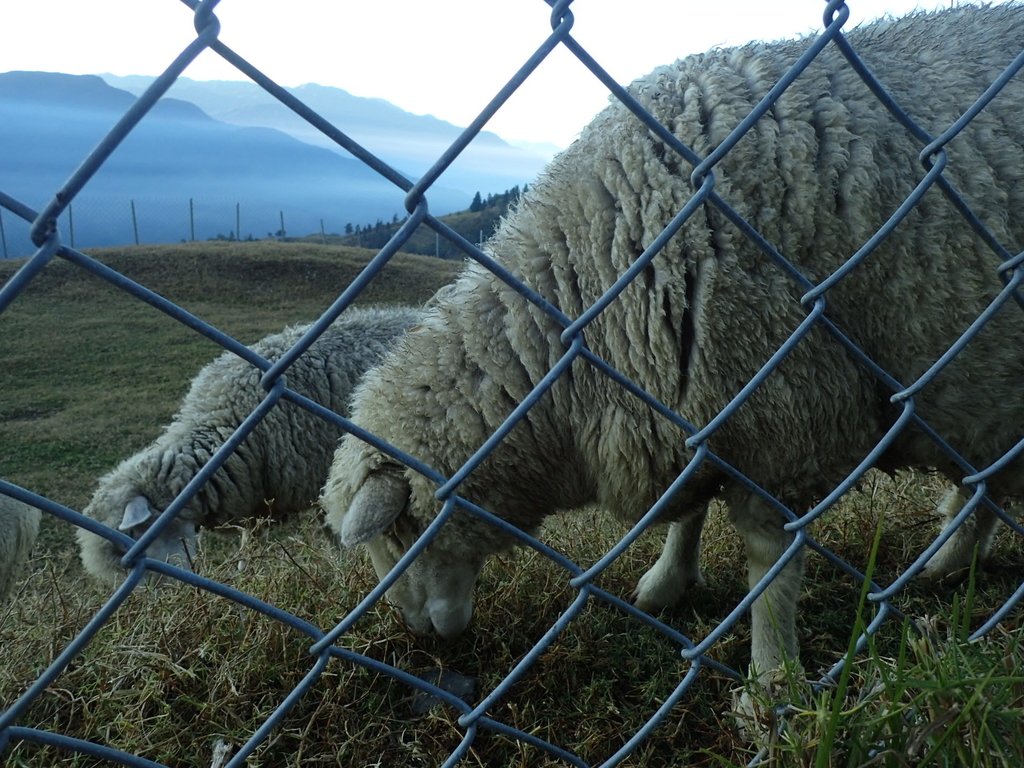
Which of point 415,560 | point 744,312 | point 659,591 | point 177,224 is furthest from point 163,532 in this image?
point 177,224

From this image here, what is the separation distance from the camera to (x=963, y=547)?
2.79 metres

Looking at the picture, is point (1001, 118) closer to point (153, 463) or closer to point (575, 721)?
point (575, 721)

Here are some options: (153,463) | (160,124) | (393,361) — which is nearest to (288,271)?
(153,463)

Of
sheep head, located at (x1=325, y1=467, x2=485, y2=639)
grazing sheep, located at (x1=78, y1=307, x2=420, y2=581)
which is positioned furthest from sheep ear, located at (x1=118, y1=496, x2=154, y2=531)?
sheep head, located at (x1=325, y1=467, x2=485, y2=639)

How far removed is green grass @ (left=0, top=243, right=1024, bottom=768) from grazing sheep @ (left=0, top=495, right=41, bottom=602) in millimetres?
1779

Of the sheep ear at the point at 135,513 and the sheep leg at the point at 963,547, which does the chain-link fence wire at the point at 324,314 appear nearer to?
the sheep leg at the point at 963,547

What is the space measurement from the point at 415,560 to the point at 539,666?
1.58 ft

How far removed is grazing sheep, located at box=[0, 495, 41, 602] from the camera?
418 centimetres

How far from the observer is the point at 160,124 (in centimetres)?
7362

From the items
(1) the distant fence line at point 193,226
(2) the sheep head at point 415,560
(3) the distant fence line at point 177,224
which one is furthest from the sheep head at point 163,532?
(3) the distant fence line at point 177,224

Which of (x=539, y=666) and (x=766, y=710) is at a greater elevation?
(x=766, y=710)

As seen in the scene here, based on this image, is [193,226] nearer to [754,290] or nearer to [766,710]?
[754,290]

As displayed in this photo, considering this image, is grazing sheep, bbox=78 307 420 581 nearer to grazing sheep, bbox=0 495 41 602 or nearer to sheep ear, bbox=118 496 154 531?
sheep ear, bbox=118 496 154 531

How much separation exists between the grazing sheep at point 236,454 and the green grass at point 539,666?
7.16 feet
